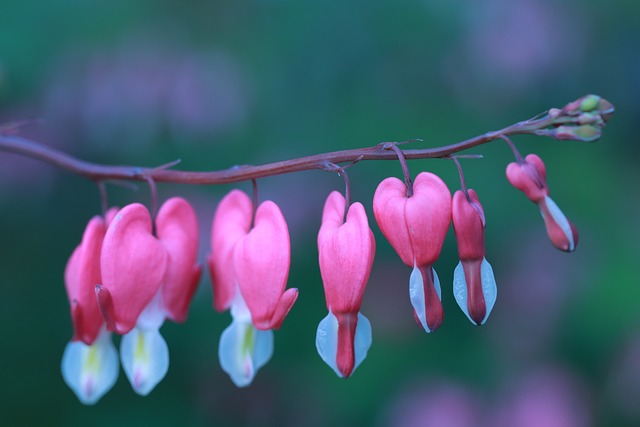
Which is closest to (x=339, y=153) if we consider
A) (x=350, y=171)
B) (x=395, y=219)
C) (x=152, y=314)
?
(x=395, y=219)

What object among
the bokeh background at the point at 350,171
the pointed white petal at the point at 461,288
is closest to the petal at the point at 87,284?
the pointed white petal at the point at 461,288

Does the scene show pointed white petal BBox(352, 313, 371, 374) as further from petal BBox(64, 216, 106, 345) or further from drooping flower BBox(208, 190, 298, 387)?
petal BBox(64, 216, 106, 345)

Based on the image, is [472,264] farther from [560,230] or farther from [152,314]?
[152,314]

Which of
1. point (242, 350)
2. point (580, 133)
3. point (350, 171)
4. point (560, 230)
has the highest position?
point (350, 171)

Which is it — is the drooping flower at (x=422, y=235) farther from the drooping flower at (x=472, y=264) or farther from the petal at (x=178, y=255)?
the petal at (x=178, y=255)

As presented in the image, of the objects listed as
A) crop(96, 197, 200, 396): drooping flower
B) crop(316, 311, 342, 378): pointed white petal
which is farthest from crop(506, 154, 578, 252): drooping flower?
crop(96, 197, 200, 396): drooping flower

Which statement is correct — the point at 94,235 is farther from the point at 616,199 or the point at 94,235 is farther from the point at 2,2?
the point at 616,199


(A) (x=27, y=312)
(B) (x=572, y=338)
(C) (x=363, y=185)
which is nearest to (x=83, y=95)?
(A) (x=27, y=312)
